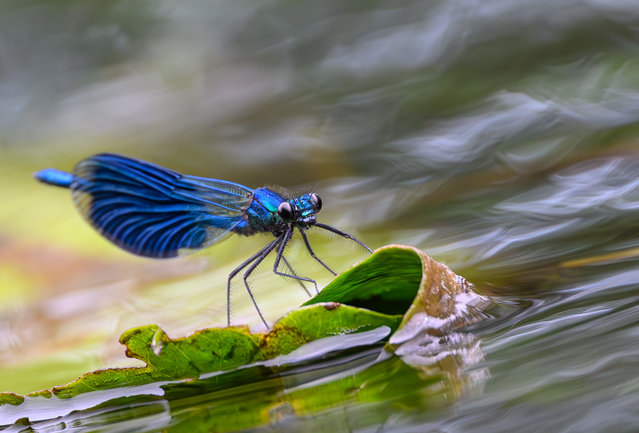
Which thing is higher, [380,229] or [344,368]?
[380,229]

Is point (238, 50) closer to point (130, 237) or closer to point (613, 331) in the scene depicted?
point (130, 237)

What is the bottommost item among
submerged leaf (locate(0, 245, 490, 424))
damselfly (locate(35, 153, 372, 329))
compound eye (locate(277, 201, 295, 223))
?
submerged leaf (locate(0, 245, 490, 424))

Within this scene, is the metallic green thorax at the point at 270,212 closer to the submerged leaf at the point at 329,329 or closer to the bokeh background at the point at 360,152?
the bokeh background at the point at 360,152

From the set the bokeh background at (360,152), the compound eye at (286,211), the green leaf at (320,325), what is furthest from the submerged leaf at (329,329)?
the compound eye at (286,211)

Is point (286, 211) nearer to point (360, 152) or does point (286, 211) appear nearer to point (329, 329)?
point (329, 329)

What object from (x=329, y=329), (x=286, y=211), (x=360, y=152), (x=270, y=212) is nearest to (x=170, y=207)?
(x=270, y=212)

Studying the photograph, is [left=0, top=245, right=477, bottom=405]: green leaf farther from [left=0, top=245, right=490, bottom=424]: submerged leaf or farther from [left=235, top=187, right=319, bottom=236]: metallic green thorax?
[left=235, top=187, right=319, bottom=236]: metallic green thorax

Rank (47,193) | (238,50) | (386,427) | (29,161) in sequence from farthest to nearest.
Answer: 1. (238,50)
2. (29,161)
3. (47,193)
4. (386,427)

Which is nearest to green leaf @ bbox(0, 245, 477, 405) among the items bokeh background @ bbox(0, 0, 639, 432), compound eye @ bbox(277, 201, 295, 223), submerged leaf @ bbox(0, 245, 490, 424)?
submerged leaf @ bbox(0, 245, 490, 424)

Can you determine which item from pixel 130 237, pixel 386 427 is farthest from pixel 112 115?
pixel 386 427
